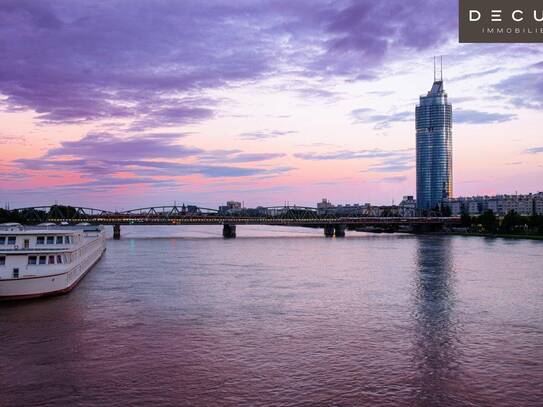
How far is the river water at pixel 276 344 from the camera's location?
1977 centimetres

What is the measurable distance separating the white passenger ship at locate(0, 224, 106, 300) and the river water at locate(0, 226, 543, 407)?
1024 millimetres

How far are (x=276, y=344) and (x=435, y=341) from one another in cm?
744

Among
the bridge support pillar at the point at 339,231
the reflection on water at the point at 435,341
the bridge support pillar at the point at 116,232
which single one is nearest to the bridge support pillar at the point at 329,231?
the bridge support pillar at the point at 339,231

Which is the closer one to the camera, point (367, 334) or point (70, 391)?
point (70, 391)

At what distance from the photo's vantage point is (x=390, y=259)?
74.6 metres

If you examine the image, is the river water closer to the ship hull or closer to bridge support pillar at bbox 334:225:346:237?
the ship hull

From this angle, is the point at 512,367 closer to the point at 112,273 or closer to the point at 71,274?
the point at 71,274

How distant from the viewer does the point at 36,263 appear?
38969 mm

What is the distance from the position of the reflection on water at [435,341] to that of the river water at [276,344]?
0.08 meters

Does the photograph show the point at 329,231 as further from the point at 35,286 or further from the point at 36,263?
Result: the point at 35,286

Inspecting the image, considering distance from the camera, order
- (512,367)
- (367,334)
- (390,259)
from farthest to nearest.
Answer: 1. (390,259)
2. (367,334)
3. (512,367)

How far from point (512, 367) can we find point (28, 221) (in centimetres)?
16796

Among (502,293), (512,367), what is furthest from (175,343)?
(502,293)

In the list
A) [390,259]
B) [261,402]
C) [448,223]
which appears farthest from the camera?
[448,223]
